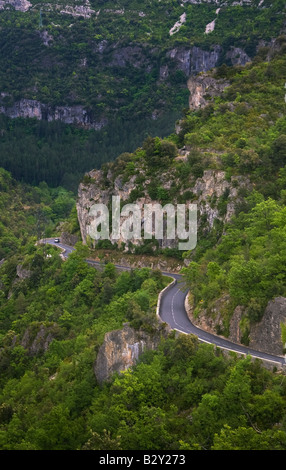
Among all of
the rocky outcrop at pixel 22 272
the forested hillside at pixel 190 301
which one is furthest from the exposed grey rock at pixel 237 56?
the rocky outcrop at pixel 22 272

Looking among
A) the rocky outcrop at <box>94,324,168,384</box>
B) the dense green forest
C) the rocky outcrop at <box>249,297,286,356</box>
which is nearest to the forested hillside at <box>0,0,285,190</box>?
the dense green forest

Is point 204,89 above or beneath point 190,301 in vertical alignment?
above

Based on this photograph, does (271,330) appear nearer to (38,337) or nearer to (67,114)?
(38,337)

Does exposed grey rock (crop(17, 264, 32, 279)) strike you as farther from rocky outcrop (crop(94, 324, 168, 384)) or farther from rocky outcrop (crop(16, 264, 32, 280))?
rocky outcrop (crop(94, 324, 168, 384))

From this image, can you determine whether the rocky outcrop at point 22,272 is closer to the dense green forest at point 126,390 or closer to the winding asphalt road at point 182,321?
the dense green forest at point 126,390

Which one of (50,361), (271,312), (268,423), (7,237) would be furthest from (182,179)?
(7,237)

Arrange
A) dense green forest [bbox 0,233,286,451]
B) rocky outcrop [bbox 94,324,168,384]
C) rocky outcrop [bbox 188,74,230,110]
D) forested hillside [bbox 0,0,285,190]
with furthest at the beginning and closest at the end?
forested hillside [bbox 0,0,285,190], rocky outcrop [bbox 188,74,230,110], rocky outcrop [bbox 94,324,168,384], dense green forest [bbox 0,233,286,451]

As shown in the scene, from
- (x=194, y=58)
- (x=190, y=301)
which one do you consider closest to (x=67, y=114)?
(x=194, y=58)
